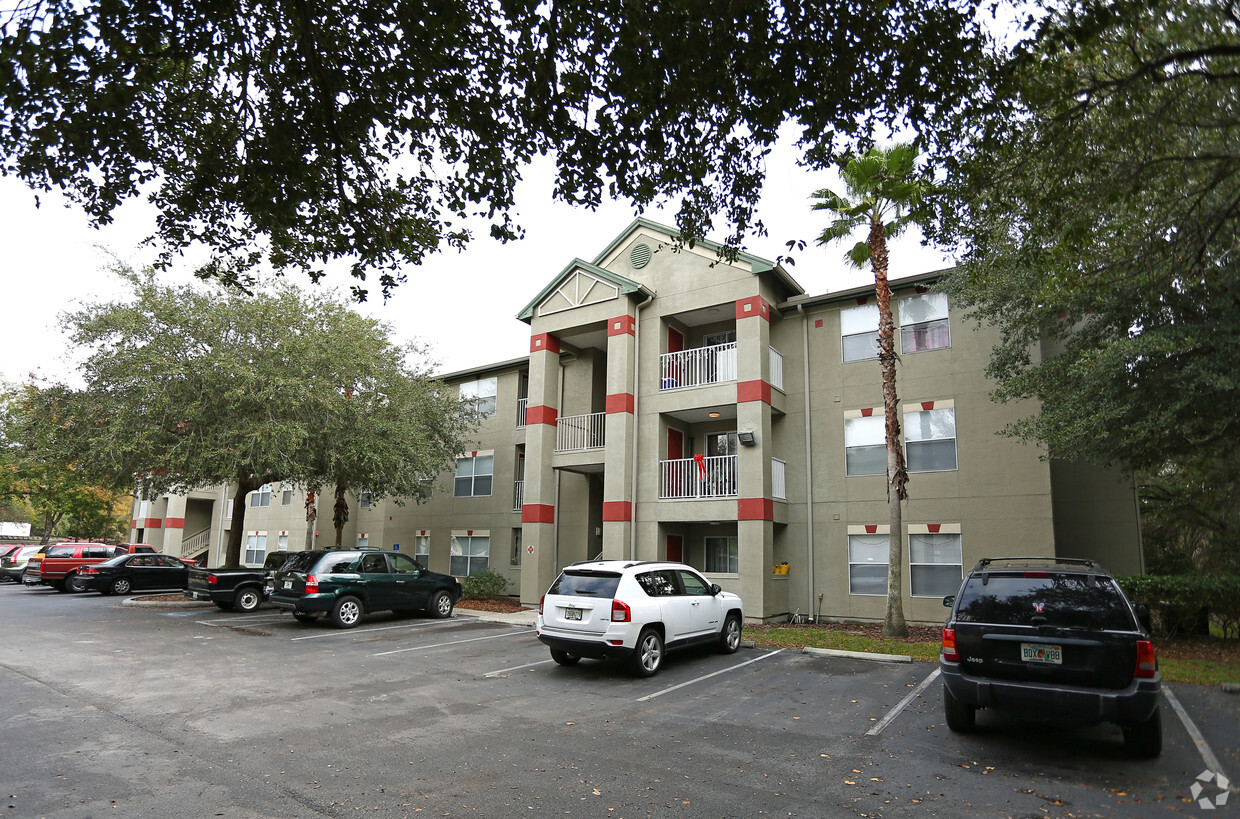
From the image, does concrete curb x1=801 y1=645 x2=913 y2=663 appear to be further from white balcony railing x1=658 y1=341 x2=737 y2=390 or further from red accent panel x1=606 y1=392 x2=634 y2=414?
red accent panel x1=606 y1=392 x2=634 y2=414

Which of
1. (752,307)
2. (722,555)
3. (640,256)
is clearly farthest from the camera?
(640,256)

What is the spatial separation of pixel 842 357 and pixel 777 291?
260 centimetres

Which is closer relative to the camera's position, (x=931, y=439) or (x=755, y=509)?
(x=931, y=439)

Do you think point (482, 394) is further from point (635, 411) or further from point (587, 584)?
point (587, 584)

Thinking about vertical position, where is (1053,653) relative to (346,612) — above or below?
above

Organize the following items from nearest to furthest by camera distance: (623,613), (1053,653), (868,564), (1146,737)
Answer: (1146,737)
(1053,653)
(623,613)
(868,564)

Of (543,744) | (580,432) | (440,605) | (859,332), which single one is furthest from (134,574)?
(859,332)

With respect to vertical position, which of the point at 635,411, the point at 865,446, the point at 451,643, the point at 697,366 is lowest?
the point at 451,643

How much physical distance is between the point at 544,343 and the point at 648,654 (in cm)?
1255

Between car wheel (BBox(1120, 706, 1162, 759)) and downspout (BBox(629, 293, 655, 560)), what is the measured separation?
42.9 ft

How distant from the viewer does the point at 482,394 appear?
26062 mm

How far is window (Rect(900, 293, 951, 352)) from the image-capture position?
679 inches

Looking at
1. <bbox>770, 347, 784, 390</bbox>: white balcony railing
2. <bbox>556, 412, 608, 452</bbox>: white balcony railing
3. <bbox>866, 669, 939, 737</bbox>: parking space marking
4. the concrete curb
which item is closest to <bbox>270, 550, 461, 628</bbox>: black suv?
<bbox>556, 412, 608, 452</bbox>: white balcony railing

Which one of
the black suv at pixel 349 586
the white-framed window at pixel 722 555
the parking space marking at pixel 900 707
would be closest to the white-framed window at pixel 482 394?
the black suv at pixel 349 586
